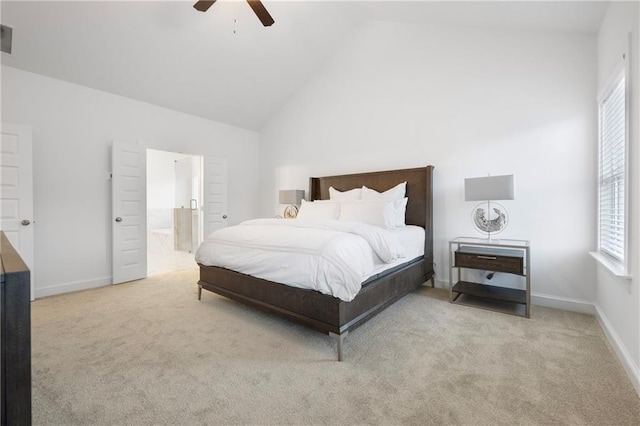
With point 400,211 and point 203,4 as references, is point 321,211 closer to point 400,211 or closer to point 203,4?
point 400,211

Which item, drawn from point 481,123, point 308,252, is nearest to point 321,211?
point 308,252

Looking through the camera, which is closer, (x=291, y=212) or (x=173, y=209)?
(x=291, y=212)

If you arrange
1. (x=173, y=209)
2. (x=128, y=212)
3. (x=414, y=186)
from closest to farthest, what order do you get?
Result: (x=414, y=186) → (x=128, y=212) → (x=173, y=209)

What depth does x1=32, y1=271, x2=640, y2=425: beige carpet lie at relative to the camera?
1.57 metres

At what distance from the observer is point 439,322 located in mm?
2684

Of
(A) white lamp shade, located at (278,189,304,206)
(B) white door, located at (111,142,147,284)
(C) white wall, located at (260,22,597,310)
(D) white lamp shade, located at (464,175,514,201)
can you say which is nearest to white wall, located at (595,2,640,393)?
(C) white wall, located at (260,22,597,310)

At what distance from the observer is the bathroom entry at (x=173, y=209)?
6031mm

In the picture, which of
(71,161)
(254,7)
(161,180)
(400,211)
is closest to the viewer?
(254,7)

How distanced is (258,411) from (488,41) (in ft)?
13.7

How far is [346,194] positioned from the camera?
4262 millimetres

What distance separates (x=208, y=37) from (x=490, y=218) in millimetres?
4079

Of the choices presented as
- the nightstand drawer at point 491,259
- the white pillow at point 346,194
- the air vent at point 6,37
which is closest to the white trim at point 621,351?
the nightstand drawer at point 491,259

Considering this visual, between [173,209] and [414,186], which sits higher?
[414,186]

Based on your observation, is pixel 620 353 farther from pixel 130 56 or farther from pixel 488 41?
pixel 130 56
